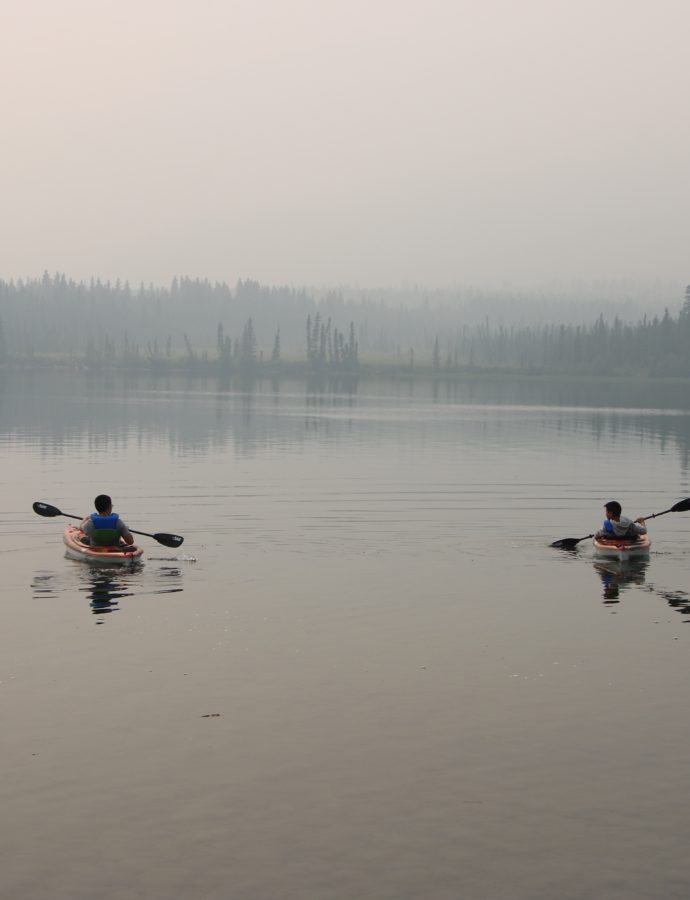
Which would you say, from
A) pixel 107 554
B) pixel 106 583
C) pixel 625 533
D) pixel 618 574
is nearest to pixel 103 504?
pixel 107 554

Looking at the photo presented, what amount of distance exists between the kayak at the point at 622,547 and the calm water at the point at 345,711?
0.75 m

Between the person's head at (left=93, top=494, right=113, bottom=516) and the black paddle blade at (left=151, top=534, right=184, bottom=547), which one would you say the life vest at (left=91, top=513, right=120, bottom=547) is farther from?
the black paddle blade at (left=151, top=534, right=184, bottom=547)

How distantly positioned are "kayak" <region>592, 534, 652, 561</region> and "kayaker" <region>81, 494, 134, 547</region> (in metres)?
13.7

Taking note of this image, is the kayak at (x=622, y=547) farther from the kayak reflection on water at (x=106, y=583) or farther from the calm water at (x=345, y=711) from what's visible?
the kayak reflection on water at (x=106, y=583)

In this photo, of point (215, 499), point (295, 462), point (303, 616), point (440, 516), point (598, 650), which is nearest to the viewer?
point (598, 650)

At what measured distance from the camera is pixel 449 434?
100875mm

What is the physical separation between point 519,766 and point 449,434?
3282 inches

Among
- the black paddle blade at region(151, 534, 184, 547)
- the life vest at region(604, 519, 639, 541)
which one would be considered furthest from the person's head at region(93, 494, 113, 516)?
the life vest at region(604, 519, 639, 541)

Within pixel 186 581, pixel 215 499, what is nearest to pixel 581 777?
pixel 186 581

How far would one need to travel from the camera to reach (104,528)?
110 ft

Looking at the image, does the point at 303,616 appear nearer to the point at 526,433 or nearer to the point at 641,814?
the point at 641,814

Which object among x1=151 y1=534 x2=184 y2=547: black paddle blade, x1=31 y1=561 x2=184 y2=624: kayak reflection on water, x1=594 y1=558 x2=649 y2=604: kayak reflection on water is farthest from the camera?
x1=151 y1=534 x2=184 y2=547: black paddle blade

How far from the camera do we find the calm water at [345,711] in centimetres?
1469

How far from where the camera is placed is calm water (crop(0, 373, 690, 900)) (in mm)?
14688
